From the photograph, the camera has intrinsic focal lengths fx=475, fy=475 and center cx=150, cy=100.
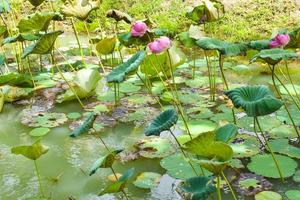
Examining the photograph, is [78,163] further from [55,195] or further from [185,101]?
[185,101]

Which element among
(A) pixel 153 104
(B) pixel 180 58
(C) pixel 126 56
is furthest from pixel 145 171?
(C) pixel 126 56

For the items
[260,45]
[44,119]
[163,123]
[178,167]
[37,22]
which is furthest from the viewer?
[37,22]

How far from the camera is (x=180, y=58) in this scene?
3.95 m

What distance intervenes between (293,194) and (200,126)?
94cm

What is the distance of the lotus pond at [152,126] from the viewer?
2.13 metres

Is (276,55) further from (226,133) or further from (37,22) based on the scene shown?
(37,22)

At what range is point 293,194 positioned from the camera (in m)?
2.28

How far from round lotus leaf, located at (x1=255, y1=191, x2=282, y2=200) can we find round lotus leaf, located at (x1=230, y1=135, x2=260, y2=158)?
1.35 feet

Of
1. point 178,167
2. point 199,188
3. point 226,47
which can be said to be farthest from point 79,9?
→ point 199,188

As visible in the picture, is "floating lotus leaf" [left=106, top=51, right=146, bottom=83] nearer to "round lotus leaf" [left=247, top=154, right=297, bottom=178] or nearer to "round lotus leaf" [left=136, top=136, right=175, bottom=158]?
"round lotus leaf" [left=136, top=136, right=175, bottom=158]

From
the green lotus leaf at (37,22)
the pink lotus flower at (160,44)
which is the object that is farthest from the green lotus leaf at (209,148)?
the green lotus leaf at (37,22)

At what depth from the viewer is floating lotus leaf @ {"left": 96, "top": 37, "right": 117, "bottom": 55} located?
12.3 feet

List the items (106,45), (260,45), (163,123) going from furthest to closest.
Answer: (106,45) → (260,45) → (163,123)

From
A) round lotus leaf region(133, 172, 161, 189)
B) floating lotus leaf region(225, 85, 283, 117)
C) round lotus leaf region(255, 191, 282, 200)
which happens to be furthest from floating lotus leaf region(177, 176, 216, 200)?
round lotus leaf region(133, 172, 161, 189)
